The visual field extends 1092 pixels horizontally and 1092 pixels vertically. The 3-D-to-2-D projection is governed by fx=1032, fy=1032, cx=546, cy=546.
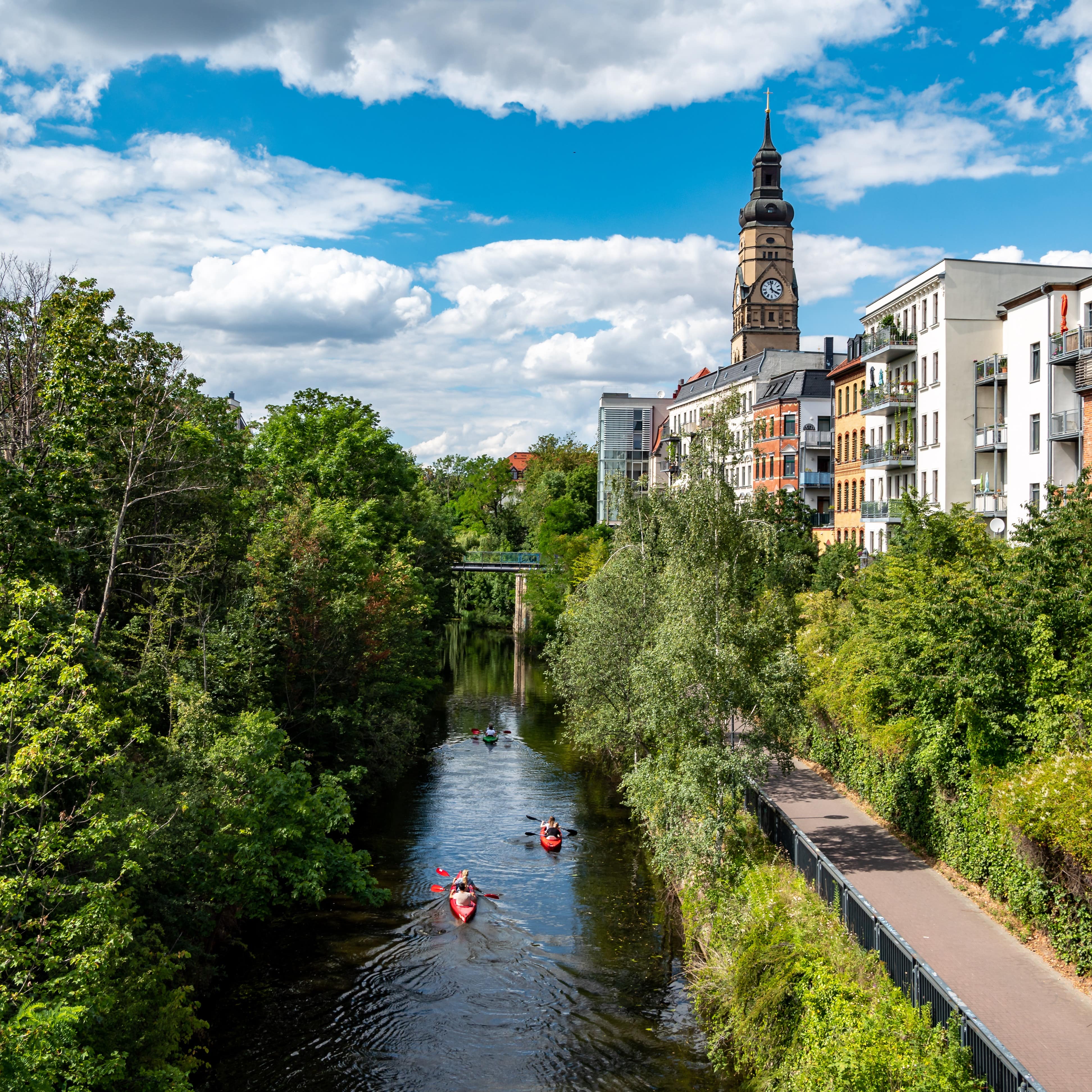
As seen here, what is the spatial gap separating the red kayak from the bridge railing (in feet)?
206

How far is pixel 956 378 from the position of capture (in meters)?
42.5

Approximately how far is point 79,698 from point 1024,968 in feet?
49.9

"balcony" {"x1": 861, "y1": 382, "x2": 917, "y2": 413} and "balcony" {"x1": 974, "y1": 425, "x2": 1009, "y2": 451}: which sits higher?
"balcony" {"x1": 861, "y1": 382, "x2": 917, "y2": 413}

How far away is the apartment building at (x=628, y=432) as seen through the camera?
105062mm

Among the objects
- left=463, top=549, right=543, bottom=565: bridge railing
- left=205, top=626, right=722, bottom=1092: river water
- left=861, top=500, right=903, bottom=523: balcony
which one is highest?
left=861, top=500, right=903, bottom=523: balcony

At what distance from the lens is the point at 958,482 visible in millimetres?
42594

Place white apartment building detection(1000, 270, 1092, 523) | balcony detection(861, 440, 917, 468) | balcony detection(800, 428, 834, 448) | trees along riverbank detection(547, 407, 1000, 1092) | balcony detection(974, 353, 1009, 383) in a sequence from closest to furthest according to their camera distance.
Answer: trees along riverbank detection(547, 407, 1000, 1092), white apartment building detection(1000, 270, 1092, 523), balcony detection(974, 353, 1009, 383), balcony detection(861, 440, 917, 468), balcony detection(800, 428, 834, 448)

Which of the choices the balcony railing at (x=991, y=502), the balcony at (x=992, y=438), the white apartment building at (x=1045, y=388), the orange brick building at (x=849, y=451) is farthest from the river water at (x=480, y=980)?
the orange brick building at (x=849, y=451)

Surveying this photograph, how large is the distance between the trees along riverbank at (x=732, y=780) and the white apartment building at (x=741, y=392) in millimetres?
17732

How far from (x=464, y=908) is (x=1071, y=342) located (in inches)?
1031

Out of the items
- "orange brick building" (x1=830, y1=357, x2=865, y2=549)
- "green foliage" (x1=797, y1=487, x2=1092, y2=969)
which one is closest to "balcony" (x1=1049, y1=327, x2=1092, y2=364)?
"green foliage" (x1=797, y1=487, x2=1092, y2=969)

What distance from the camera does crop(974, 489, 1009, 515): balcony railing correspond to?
38.9 m

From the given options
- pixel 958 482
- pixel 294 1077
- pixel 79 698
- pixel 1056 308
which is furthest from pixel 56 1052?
pixel 958 482

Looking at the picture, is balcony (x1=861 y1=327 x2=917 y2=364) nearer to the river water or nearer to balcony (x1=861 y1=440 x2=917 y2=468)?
balcony (x1=861 y1=440 x2=917 y2=468)
